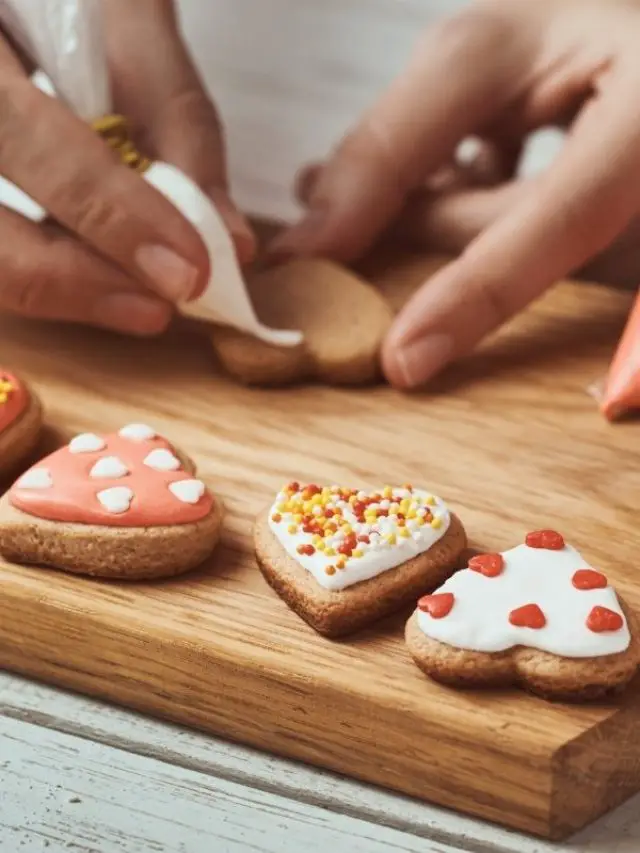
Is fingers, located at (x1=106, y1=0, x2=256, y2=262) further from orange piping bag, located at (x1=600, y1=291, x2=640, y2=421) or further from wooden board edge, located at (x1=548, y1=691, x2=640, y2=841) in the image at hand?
wooden board edge, located at (x1=548, y1=691, x2=640, y2=841)

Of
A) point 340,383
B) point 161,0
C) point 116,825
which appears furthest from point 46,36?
point 116,825

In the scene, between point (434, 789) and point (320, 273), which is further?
point (320, 273)

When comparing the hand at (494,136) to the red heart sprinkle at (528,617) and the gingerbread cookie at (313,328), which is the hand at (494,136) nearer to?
the gingerbread cookie at (313,328)

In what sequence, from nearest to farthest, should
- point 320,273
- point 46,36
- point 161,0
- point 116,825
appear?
point 116,825, point 46,36, point 320,273, point 161,0

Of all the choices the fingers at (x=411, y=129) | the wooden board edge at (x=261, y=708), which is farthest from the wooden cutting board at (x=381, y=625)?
the fingers at (x=411, y=129)

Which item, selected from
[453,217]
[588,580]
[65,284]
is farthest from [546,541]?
[453,217]

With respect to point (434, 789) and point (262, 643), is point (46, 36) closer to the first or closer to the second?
point (262, 643)
